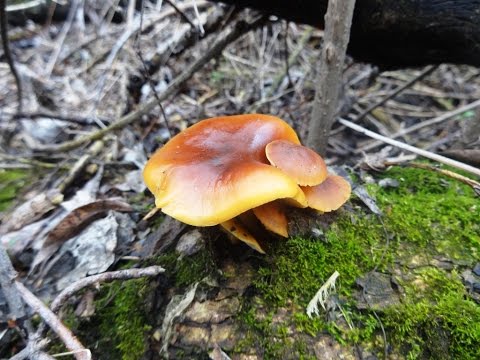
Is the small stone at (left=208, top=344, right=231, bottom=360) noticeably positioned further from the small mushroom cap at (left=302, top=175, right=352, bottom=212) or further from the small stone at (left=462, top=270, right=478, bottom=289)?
the small stone at (left=462, top=270, right=478, bottom=289)

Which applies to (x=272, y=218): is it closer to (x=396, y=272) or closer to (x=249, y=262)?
(x=249, y=262)

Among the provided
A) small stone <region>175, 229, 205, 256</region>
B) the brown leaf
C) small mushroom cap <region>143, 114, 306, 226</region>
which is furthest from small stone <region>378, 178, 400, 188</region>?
the brown leaf

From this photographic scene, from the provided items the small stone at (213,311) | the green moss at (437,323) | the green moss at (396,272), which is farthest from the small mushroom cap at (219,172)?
the green moss at (437,323)

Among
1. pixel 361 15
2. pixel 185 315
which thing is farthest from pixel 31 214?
pixel 361 15

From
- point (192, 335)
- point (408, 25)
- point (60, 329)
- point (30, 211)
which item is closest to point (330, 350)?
point (192, 335)

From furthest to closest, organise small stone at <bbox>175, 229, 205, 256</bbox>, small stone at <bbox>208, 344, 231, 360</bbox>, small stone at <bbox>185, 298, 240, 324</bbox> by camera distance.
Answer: small stone at <bbox>175, 229, 205, 256</bbox> → small stone at <bbox>185, 298, 240, 324</bbox> → small stone at <bbox>208, 344, 231, 360</bbox>

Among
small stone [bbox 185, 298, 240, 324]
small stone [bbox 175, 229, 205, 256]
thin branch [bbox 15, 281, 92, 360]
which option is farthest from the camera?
small stone [bbox 175, 229, 205, 256]

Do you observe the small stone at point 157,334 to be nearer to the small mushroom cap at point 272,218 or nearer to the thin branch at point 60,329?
the thin branch at point 60,329
